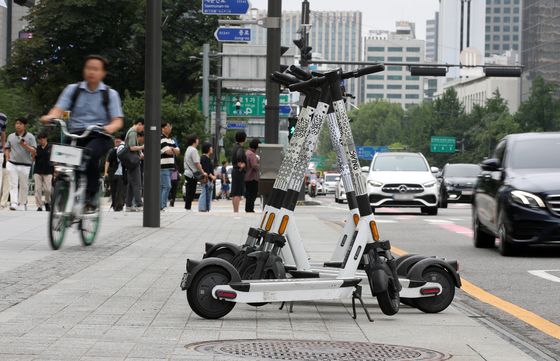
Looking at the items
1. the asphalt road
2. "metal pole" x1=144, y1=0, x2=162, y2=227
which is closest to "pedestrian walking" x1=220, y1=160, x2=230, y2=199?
the asphalt road

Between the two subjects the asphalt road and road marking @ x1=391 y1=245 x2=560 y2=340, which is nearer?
road marking @ x1=391 y1=245 x2=560 y2=340

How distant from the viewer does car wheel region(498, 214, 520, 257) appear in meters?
15.8

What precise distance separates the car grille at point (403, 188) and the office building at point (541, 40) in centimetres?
11919

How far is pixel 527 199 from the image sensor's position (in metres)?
15.6

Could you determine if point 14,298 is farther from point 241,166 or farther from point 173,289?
point 241,166

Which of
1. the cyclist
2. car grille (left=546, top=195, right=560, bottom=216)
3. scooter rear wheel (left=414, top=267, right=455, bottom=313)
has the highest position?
the cyclist

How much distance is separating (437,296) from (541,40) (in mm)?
152637

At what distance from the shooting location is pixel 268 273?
840 centimetres

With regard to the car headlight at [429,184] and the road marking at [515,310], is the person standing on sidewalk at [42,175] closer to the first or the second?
the car headlight at [429,184]

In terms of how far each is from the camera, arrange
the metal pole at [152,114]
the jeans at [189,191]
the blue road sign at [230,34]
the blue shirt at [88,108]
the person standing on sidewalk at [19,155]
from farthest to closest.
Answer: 1. the blue road sign at [230,34]
2. the jeans at [189,191]
3. the person standing on sidewalk at [19,155]
4. the metal pole at [152,114]
5. the blue shirt at [88,108]

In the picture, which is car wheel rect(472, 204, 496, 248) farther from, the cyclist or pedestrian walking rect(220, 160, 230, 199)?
pedestrian walking rect(220, 160, 230, 199)

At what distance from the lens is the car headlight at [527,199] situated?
15.5 meters

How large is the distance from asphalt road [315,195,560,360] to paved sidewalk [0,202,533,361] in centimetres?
31

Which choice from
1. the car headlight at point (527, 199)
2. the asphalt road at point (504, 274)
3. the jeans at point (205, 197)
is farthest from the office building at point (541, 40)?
the car headlight at point (527, 199)
